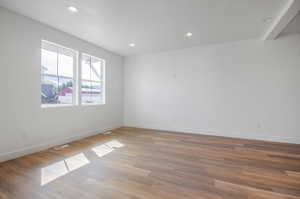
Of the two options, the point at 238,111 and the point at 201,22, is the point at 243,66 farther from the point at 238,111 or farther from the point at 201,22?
the point at 201,22

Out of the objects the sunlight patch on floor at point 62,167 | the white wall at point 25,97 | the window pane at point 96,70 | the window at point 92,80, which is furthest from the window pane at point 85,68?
the sunlight patch on floor at point 62,167

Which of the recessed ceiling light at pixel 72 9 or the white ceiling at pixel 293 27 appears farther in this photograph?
the white ceiling at pixel 293 27

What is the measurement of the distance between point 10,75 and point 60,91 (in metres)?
1.05

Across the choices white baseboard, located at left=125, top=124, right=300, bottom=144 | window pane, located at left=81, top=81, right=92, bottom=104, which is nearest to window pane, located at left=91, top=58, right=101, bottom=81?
window pane, located at left=81, top=81, right=92, bottom=104

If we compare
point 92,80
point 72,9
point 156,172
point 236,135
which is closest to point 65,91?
point 92,80

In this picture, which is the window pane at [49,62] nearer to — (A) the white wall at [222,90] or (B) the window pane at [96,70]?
(B) the window pane at [96,70]

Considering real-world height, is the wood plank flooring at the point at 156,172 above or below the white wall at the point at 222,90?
below

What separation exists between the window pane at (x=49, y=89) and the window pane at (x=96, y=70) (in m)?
1.19

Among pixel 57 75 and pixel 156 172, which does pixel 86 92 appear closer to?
pixel 57 75

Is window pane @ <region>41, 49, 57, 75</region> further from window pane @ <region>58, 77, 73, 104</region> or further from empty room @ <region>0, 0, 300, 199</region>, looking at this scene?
window pane @ <region>58, 77, 73, 104</region>

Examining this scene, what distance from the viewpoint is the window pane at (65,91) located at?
3621 mm

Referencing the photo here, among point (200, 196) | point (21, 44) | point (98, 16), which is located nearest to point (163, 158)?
point (200, 196)

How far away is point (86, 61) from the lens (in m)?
4.31

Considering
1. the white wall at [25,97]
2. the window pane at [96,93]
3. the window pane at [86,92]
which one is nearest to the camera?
the white wall at [25,97]
